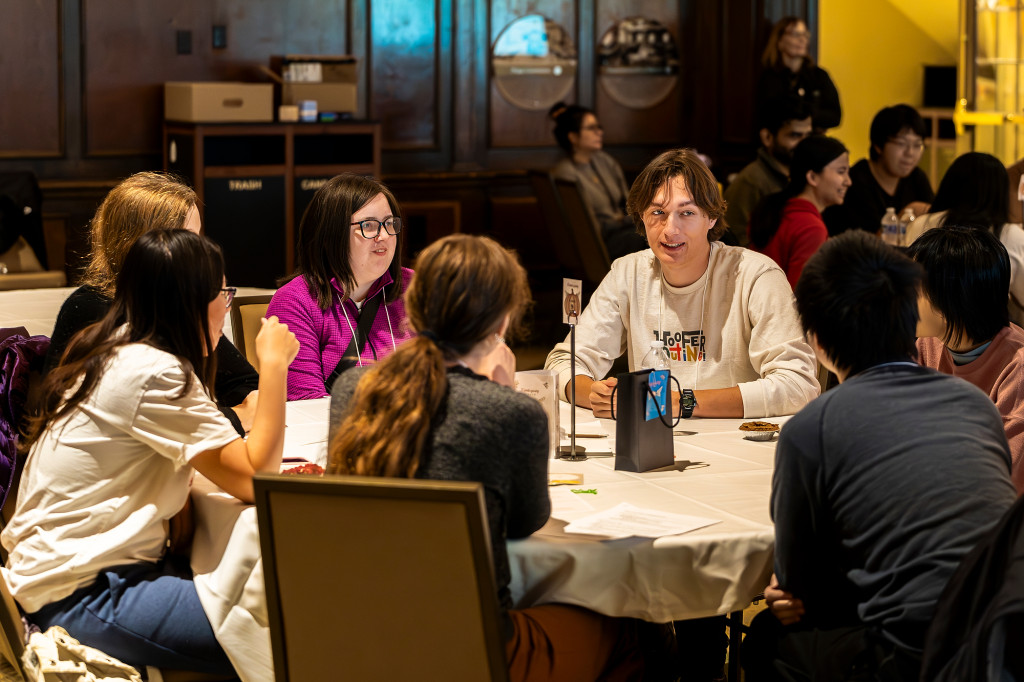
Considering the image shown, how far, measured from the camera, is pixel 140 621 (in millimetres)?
2143

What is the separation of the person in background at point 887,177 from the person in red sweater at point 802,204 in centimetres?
75

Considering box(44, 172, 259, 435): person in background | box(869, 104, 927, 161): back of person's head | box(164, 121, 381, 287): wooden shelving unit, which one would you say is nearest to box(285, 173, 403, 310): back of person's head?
box(44, 172, 259, 435): person in background

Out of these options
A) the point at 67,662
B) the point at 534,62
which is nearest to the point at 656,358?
the point at 67,662

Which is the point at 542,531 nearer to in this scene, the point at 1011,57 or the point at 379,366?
the point at 379,366

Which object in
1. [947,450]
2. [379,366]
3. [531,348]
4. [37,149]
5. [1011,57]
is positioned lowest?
[531,348]

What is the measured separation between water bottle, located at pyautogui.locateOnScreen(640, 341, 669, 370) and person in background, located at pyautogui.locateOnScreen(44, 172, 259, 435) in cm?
Answer: 90

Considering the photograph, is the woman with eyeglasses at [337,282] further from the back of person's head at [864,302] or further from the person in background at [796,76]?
the person in background at [796,76]

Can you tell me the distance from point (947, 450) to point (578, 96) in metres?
7.48

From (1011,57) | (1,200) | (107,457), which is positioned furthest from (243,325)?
(1011,57)

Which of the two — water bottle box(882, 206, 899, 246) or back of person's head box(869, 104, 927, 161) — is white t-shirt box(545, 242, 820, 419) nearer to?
water bottle box(882, 206, 899, 246)

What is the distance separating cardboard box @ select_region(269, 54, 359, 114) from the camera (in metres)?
7.42

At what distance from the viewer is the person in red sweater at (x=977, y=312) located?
2.58m

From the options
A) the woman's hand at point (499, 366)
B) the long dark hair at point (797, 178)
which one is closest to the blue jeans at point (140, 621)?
the woman's hand at point (499, 366)

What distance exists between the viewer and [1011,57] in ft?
24.7
